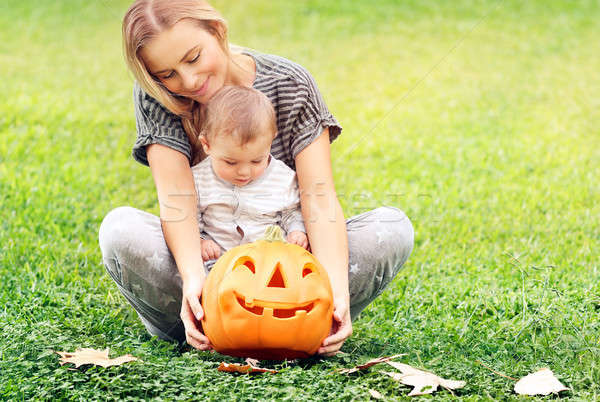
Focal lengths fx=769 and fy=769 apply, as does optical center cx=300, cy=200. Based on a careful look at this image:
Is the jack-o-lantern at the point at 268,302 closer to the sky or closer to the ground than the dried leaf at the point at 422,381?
closer to the sky

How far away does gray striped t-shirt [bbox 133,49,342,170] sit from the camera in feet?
10.2

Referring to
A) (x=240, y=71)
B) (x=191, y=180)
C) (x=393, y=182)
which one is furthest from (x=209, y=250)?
(x=393, y=182)

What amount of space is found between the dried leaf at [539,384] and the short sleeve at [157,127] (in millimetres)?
1551

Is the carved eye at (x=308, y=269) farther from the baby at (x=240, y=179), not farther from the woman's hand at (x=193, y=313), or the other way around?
the woman's hand at (x=193, y=313)

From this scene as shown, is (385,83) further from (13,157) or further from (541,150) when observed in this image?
(13,157)

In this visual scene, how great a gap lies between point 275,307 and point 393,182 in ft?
10.8

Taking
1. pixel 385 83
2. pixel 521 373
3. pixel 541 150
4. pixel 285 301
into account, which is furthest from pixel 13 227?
pixel 385 83

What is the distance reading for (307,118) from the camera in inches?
125

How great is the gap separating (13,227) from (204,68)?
2.07 m

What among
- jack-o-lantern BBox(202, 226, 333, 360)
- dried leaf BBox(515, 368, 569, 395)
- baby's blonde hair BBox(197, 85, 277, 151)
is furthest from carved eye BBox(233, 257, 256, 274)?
dried leaf BBox(515, 368, 569, 395)

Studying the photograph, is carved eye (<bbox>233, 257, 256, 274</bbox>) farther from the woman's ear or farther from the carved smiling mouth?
the woman's ear

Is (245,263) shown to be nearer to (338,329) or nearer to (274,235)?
(274,235)

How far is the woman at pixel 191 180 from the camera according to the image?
2.93 metres

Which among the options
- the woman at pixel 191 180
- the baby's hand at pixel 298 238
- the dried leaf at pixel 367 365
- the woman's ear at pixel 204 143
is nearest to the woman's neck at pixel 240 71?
the woman at pixel 191 180
